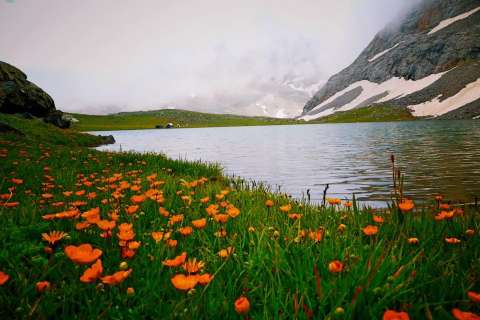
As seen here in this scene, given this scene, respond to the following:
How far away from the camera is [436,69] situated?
159 metres

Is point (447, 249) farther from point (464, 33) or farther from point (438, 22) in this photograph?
point (438, 22)

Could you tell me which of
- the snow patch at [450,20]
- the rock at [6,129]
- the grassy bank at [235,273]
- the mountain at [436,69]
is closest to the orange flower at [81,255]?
the grassy bank at [235,273]

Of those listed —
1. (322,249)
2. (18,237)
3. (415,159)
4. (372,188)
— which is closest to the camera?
(322,249)

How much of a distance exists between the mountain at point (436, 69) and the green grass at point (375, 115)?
3.77m

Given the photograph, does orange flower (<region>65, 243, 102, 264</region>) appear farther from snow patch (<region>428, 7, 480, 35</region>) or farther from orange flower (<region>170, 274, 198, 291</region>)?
snow patch (<region>428, 7, 480, 35</region>)

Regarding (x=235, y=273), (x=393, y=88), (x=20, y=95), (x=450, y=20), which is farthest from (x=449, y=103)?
(x=235, y=273)

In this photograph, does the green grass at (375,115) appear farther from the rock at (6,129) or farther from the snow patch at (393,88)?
the rock at (6,129)

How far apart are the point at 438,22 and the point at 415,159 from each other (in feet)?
715

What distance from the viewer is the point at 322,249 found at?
2.47 m

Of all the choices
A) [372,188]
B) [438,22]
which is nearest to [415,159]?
[372,188]

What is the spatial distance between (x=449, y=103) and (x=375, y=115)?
3362 centimetres

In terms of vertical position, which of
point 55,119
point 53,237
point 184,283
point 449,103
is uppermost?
point 449,103

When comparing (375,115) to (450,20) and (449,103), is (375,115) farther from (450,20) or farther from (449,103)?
(450,20)

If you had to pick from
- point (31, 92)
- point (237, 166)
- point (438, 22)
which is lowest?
point (237, 166)
